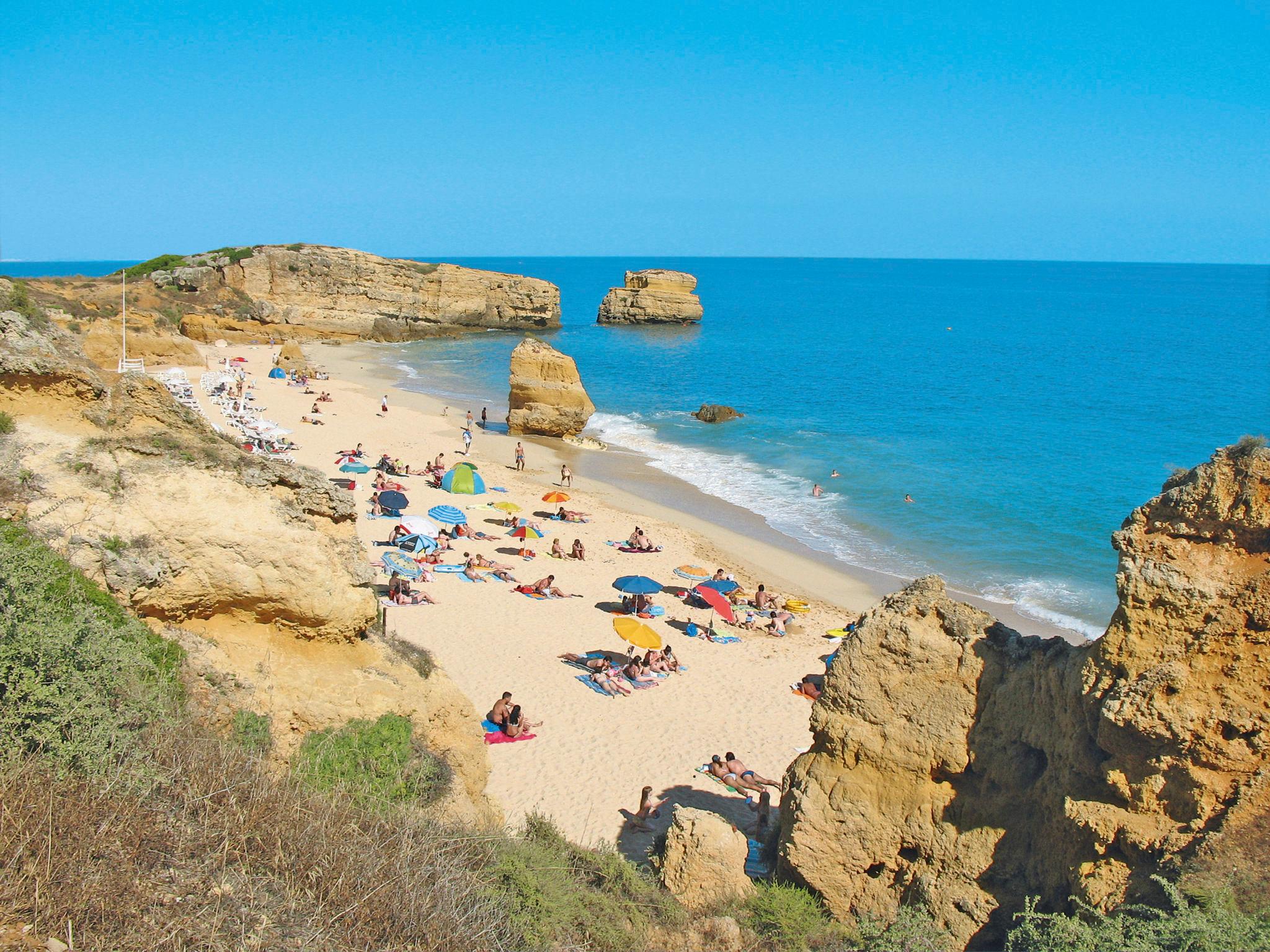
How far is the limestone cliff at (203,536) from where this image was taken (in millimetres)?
7387

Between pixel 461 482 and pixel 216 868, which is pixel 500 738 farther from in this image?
pixel 461 482

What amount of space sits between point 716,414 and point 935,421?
39.0 ft

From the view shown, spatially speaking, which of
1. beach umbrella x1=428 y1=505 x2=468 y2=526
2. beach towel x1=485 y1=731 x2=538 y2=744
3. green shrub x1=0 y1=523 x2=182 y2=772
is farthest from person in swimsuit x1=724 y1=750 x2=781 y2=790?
beach umbrella x1=428 y1=505 x2=468 y2=526

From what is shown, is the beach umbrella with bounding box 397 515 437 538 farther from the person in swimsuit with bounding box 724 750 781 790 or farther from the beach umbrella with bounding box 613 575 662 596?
the person in swimsuit with bounding box 724 750 781 790

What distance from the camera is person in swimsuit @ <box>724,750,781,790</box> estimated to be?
12.2 metres

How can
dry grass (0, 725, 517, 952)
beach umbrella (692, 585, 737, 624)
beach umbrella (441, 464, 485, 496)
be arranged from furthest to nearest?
beach umbrella (441, 464, 485, 496) < beach umbrella (692, 585, 737, 624) < dry grass (0, 725, 517, 952)

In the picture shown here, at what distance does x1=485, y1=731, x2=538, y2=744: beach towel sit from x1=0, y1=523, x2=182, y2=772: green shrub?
21.1ft

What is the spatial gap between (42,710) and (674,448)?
110ft

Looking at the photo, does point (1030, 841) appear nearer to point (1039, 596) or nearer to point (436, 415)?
point (1039, 596)

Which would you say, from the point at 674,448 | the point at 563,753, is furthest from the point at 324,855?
the point at 674,448

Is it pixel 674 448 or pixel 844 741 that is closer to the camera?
pixel 844 741

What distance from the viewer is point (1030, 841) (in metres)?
7.01

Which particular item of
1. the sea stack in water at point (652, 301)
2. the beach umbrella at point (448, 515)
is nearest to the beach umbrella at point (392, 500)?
the beach umbrella at point (448, 515)

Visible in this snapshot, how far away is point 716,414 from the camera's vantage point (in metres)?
45.3
